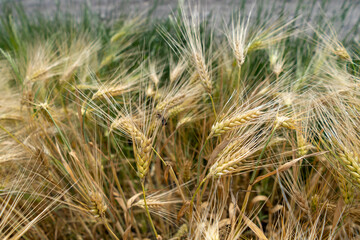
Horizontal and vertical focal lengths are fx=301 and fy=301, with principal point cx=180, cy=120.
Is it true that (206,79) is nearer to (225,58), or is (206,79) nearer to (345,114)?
(345,114)

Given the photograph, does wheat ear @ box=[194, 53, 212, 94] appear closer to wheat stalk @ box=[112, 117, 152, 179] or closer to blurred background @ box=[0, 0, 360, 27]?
wheat stalk @ box=[112, 117, 152, 179]

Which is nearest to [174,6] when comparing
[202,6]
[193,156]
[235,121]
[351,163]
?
[202,6]

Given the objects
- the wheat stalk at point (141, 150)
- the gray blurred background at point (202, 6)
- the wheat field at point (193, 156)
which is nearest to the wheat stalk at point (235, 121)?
the wheat field at point (193, 156)

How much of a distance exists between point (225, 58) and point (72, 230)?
3.17 ft

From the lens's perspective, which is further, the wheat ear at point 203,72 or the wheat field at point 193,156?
the wheat ear at point 203,72

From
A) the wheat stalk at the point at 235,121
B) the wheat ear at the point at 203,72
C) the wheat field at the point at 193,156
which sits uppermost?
the wheat ear at the point at 203,72

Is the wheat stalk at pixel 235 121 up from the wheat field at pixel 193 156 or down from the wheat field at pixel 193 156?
up

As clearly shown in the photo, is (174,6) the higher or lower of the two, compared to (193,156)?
higher

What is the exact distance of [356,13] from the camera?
8.45 feet

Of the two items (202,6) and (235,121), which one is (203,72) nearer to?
(235,121)

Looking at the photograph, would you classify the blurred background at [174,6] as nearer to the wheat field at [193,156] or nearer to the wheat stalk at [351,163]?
the wheat field at [193,156]

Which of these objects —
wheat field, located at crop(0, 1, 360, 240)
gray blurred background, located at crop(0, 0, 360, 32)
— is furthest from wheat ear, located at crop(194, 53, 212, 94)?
gray blurred background, located at crop(0, 0, 360, 32)

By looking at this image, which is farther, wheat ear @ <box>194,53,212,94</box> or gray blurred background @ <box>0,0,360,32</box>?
gray blurred background @ <box>0,0,360,32</box>

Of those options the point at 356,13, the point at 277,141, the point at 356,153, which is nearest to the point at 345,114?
the point at 356,153
